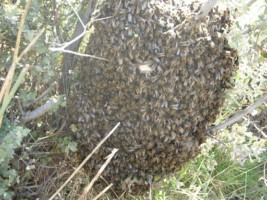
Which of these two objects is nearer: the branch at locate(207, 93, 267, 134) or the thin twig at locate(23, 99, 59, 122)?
the thin twig at locate(23, 99, 59, 122)

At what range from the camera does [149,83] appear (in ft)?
6.74

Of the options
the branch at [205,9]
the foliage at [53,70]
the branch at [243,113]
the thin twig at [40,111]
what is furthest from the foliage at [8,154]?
the branch at [243,113]

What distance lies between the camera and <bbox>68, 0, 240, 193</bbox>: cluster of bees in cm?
201

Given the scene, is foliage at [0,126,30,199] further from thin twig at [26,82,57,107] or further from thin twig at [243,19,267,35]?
thin twig at [243,19,267,35]

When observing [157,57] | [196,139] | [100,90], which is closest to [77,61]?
[100,90]

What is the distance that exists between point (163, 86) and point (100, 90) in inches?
11.5

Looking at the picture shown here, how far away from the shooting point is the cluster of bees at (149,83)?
2.01 meters

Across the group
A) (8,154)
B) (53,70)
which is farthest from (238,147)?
(8,154)

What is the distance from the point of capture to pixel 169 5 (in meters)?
2.04

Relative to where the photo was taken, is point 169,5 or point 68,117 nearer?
point 169,5

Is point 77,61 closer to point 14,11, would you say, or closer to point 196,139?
point 14,11

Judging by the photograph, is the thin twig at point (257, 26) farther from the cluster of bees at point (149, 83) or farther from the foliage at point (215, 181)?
the foliage at point (215, 181)

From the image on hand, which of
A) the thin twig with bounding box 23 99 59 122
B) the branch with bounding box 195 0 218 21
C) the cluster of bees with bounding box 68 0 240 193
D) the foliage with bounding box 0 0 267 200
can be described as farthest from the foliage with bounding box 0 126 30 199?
the branch with bounding box 195 0 218 21

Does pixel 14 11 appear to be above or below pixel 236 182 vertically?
above
